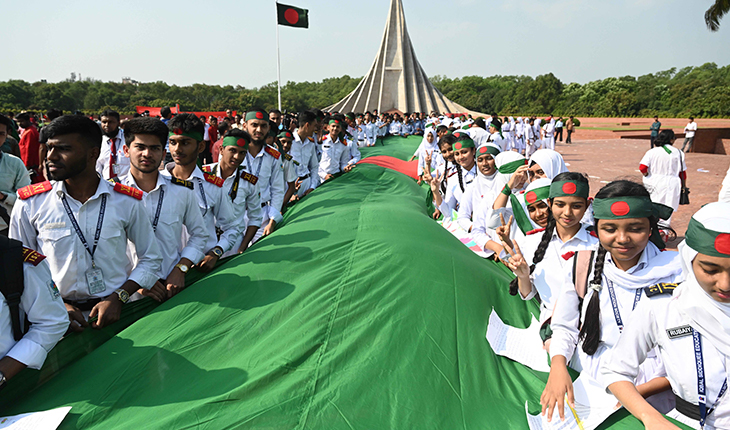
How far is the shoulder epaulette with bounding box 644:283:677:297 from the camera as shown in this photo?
157 centimetres

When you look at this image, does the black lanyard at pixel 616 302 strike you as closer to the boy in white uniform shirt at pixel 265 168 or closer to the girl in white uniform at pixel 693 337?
the girl in white uniform at pixel 693 337

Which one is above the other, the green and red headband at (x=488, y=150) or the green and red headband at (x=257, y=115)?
the green and red headband at (x=257, y=115)

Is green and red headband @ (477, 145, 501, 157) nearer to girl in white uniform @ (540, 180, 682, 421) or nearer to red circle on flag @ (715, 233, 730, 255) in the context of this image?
girl in white uniform @ (540, 180, 682, 421)

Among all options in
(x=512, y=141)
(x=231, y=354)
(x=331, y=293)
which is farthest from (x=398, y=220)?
(x=512, y=141)

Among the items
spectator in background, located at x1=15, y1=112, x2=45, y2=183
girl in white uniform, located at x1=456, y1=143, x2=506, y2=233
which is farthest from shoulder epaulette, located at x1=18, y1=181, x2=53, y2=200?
spectator in background, located at x1=15, y1=112, x2=45, y2=183

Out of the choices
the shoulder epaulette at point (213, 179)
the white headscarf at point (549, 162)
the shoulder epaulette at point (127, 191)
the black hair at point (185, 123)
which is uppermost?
the black hair at point (185, 123)

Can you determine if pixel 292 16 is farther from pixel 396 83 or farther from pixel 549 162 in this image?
pixel 396 83

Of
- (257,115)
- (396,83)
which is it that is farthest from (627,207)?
(396,83)

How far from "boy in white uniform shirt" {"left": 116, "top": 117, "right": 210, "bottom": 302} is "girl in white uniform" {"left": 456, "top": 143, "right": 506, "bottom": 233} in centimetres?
235

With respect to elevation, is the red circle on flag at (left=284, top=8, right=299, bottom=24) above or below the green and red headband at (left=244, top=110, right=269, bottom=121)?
above

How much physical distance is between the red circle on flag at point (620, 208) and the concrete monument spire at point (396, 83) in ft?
144

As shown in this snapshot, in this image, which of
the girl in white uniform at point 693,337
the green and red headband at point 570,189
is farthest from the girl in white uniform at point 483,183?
the girl in white uniform at point 693,337

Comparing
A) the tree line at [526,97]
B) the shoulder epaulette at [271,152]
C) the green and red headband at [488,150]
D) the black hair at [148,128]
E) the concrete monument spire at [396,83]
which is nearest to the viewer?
the black hair at [148,128]

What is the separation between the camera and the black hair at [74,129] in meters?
1.88
